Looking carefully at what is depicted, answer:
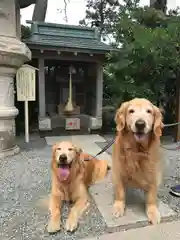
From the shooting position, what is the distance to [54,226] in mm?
2201

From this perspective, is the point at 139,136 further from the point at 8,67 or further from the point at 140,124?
the point at 8,67

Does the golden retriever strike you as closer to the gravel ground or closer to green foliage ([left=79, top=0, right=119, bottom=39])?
the gravel ground

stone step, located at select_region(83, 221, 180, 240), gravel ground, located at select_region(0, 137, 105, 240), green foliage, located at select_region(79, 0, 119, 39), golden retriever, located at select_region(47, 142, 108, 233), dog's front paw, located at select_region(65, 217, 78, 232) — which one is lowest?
gravel ground, located at select_region(0, 137, 105, 240)

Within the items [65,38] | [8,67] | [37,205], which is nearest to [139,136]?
[37,205]

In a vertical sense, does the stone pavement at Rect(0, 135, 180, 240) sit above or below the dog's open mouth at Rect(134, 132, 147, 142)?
below

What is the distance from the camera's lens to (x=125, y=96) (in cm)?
614

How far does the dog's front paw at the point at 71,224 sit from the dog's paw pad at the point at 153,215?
76 centimetres

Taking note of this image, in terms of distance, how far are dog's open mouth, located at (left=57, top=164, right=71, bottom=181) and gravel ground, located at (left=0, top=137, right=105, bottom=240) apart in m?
0.40

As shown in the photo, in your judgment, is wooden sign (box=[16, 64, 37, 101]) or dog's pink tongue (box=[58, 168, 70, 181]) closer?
dog's pink tongue (box=[58, 168, 70, 181])

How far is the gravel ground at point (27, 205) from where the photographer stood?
2201mm

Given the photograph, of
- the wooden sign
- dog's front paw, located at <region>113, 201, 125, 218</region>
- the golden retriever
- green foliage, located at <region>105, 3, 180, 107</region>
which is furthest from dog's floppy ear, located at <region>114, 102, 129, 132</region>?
the wooden sign

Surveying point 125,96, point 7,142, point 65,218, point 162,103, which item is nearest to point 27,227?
point 65,218

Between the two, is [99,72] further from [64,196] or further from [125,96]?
[64,196]

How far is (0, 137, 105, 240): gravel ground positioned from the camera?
2.20 metres
